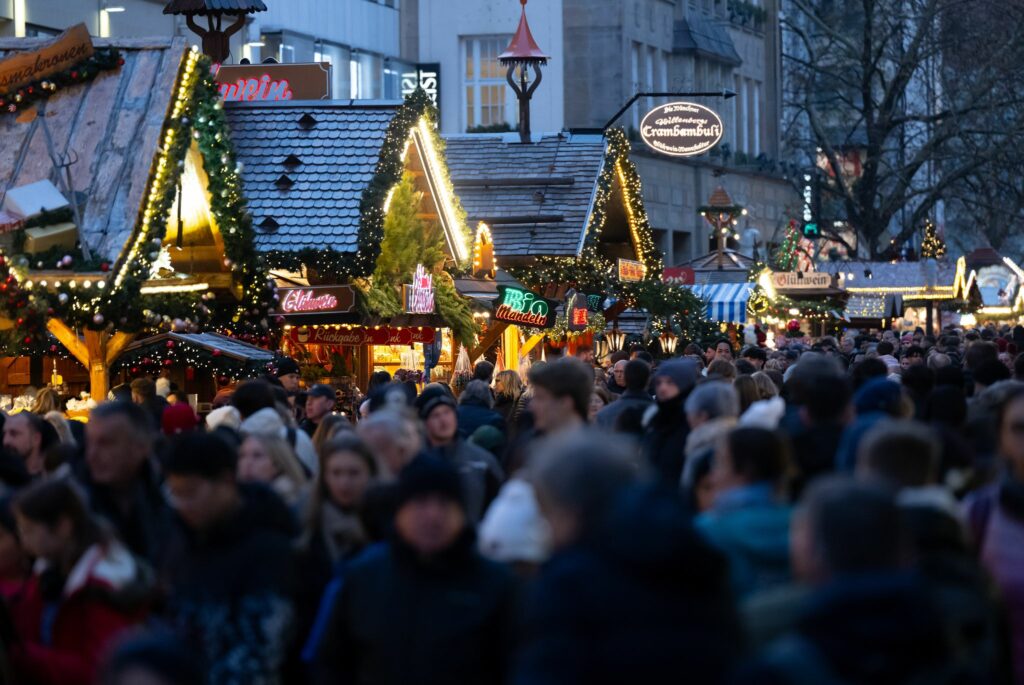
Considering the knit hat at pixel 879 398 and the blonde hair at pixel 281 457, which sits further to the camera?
the knit hat at pixel 879 398

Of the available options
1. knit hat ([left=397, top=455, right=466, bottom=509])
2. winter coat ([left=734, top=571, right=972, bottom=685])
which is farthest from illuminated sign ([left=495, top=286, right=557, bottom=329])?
winter coat ([left=734, top=571, right=972, bottom=685])

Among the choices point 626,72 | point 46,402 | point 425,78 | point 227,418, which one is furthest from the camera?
point 626,72

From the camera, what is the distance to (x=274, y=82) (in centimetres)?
2556

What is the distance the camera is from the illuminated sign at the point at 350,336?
2316cm

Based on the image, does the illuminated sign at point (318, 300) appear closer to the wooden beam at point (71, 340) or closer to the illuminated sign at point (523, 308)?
the wooden beam at point (71, 340)

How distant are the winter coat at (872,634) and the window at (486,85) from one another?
4508 cm

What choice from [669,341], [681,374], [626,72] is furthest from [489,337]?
[626,72]

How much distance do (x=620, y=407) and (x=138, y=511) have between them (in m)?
4.54

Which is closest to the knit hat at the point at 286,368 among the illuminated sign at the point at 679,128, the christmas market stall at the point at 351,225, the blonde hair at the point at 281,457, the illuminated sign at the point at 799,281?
the christmas market stall at the point at 351,225

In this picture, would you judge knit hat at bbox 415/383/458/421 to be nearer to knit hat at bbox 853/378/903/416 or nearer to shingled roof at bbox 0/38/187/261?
knit hat at bbox 853/378/903/416

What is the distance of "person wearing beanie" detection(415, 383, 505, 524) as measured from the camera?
9.62 metres

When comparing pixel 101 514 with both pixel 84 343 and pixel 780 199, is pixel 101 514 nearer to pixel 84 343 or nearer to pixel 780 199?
pixel 84 343

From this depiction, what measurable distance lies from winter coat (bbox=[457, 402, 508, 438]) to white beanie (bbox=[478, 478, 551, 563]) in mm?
5280

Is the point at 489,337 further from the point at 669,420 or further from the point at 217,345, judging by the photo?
the point at 669,420
